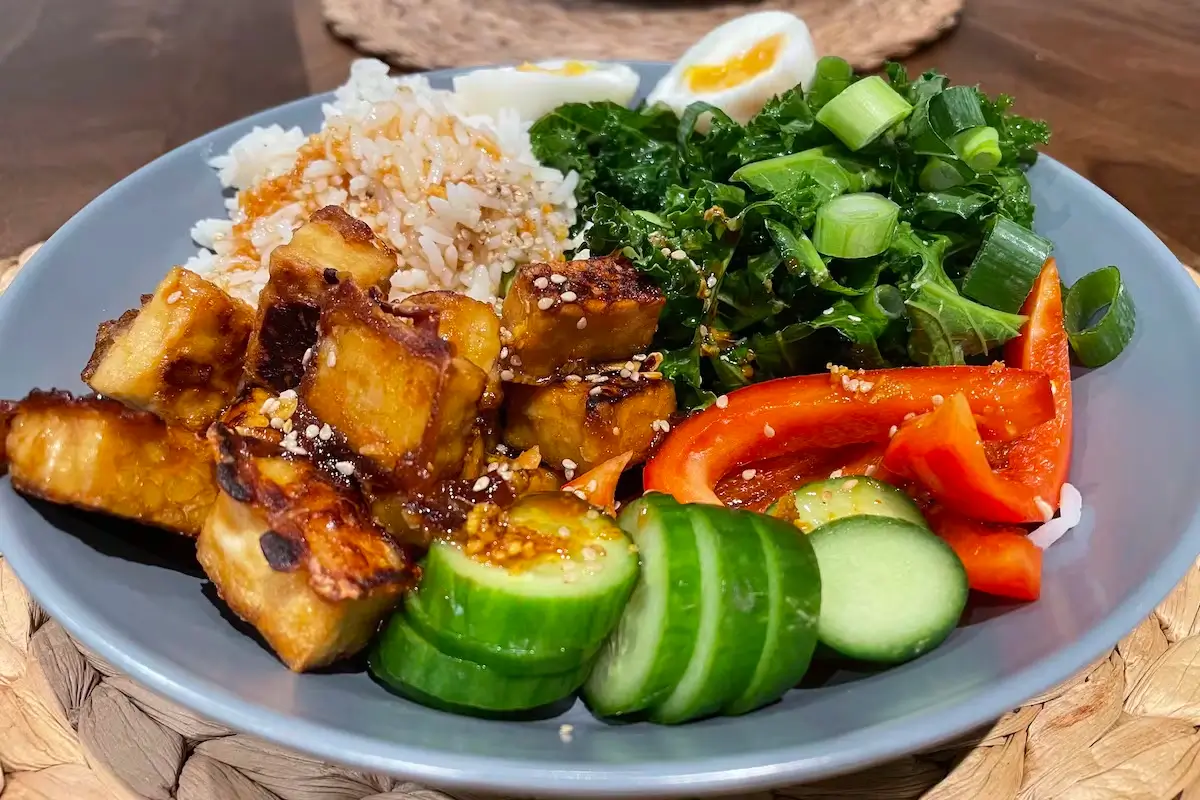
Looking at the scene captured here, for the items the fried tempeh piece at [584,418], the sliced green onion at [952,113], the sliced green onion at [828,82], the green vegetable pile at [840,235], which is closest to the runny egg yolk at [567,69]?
the green vegetable pile at [840,235]

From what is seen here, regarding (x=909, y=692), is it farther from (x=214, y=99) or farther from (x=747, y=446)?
(x=214, y=99)

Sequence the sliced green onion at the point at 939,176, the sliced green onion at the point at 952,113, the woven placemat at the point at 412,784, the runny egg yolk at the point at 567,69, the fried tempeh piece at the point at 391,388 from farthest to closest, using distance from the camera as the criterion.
→ the runny egg yolk at the point at 567,69
the sliced green onion at the point at 952,113
the sliced green onion at the point at 939,176
the woven placemat at the point at 412,784
the fried tempeh piece at the point at 391,388

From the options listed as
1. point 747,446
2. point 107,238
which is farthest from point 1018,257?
point 107,238

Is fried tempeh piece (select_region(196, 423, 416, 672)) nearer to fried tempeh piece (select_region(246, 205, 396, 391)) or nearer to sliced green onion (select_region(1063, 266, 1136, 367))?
fried tempeh piece (select_region(246, 205, 396, 391))

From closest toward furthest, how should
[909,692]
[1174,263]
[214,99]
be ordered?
[909,692] → [1174,263] → [214,99]

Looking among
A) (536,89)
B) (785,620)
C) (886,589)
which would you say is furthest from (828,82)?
(785,620)

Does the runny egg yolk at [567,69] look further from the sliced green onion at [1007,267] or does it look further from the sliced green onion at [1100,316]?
the sliced green onion at [1100,316]

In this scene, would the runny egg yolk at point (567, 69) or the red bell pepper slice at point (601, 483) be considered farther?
the runny egg yolk at point (567, 69)
